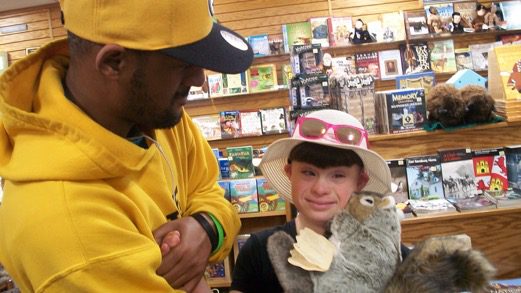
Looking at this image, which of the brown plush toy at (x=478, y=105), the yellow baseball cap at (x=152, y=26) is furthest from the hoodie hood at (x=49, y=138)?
the brown plush toy at (x=478, y=105)

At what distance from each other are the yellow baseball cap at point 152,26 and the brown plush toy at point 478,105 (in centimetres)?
177

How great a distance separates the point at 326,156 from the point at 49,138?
0.71m

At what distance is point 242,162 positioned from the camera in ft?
11.8

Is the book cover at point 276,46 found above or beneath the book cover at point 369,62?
above

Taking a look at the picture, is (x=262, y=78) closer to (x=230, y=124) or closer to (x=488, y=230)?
(x=230, y=124)

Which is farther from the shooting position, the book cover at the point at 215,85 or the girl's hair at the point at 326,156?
the book cover at the point at 215,85

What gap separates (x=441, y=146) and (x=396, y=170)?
280 mm

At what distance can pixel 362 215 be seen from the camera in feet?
3.35

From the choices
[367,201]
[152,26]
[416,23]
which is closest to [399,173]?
[367,201]

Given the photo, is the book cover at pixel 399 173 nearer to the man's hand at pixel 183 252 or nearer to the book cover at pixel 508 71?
the book cover at pixel 508 71

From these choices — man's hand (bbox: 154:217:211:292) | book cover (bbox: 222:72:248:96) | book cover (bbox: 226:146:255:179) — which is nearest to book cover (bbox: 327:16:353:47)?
book cover (bbox: 222:72:248:96)

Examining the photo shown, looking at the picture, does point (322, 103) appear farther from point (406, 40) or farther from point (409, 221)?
point (406, 40)

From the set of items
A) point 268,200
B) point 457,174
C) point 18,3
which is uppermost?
point 18,3

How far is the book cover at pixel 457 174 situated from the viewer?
2.25 meters
